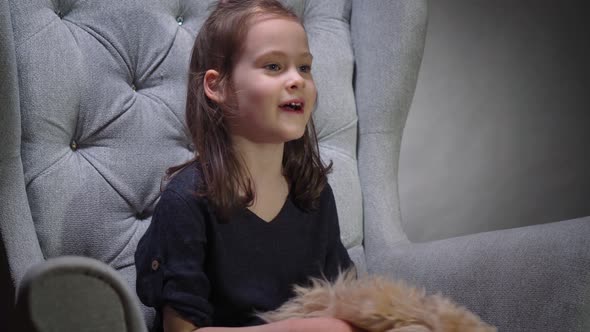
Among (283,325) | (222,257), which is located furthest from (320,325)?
(222,257)

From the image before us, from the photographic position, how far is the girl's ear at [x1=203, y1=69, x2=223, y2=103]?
1.20 meters

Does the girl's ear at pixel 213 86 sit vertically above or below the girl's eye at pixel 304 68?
below

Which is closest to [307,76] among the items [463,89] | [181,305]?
[181,305]

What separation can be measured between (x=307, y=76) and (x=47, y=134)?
0.43 metres

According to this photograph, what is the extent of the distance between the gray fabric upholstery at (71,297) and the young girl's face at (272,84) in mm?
455

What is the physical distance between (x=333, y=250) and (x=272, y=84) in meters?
0.33

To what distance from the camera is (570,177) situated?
2508mm

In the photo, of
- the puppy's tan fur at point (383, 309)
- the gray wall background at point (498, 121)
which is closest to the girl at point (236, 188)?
the puppy's tan fur at point (383, 309)

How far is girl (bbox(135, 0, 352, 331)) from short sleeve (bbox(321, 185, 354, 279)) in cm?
4

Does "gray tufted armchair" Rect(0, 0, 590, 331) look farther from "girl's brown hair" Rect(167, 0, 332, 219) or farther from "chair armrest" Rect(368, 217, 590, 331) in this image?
"girl's brown hair" Rect(167, 0, 332, 219)

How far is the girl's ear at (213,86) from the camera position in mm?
1197

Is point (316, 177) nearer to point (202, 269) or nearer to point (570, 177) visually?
point (202, 269)

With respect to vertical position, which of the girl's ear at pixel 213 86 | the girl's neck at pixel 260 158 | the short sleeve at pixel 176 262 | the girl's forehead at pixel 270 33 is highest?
the girl's forehead at pixel 270 33

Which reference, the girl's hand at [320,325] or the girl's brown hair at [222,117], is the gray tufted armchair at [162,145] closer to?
the girl's brown hair at [222,117]
